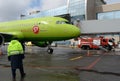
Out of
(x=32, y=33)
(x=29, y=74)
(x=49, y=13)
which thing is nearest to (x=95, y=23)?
(x=49, y=13)

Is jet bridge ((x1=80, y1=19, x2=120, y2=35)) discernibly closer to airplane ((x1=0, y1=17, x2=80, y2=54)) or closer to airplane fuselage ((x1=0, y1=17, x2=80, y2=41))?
airplane ((x1=0, y1=17, x2=80, y2=54))

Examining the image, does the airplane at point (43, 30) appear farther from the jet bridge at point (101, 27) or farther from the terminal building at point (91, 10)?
the terminal building at point (91, 10)

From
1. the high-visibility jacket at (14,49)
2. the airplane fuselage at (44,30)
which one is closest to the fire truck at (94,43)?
the airplane fuselage at (44,30)

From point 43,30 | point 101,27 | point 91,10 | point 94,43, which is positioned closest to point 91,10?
point 91,10

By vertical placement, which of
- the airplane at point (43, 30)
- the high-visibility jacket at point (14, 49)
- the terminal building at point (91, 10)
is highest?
the terminal building at point (91, 10)

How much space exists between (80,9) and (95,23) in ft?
41.7

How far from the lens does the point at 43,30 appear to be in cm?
2825

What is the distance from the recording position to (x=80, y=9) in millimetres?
93688

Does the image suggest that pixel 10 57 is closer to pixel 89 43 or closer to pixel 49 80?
pixel 49 80

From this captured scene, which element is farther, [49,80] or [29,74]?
[29,74]

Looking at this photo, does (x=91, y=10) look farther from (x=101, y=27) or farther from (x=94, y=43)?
(x=94, y=43)

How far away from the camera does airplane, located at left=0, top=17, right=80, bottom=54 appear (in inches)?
1066

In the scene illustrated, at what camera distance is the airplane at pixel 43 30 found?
27078 millimetres

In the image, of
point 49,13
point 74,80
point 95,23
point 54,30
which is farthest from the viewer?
point 49,13
